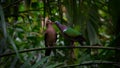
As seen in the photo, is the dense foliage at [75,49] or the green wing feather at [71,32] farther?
the green wing feather at [71,32]

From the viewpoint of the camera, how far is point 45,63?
1682 millimetres

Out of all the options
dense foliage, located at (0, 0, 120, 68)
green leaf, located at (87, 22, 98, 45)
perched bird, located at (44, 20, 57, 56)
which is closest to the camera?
dense foliage, located at (0, 0, 120, 68)

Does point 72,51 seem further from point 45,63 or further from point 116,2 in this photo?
point 116,2

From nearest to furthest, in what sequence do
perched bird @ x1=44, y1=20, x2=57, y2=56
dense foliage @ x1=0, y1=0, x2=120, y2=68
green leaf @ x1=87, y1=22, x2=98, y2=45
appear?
dense foliage @ x1=0, y1=0, x2=120, y2=68, green leaf @ x1=87, y1=22, x2=98, y2=45, perched bird @ x1=44, y1=20, x2=57, y2=56

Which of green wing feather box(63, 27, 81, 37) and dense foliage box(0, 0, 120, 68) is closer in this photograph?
dense foliage box(0, 0, 120, 68)

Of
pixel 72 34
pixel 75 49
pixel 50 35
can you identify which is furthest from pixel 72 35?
pixel 50 35

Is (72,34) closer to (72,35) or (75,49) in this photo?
(72,35)

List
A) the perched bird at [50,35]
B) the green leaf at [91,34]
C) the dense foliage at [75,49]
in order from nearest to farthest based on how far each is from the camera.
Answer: the dense foliage at [75,49]
the green leaf at [91,34]
the perched bird at [50,35]

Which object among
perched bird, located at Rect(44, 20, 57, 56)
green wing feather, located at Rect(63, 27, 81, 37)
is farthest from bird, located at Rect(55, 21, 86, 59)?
perched bird, located at Rect(44, 20, 57, 56)

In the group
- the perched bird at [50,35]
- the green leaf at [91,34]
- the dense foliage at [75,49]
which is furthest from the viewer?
the perched bird at [50,35]

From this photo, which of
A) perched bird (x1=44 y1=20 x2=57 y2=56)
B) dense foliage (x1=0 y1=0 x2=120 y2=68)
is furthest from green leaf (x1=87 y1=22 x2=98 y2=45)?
perched bird (x1=44 y1=20 x2=57 y2=56)

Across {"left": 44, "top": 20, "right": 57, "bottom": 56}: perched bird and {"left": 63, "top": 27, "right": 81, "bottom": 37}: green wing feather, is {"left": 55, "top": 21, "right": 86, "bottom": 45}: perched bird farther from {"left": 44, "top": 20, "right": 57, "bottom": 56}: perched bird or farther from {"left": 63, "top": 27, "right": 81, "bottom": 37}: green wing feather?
{"left": 44, "top": 20, "right": 57, "bottom": 56}: perched bird

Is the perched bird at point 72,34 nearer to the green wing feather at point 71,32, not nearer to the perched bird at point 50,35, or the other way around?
the green wing feather at point 71,32

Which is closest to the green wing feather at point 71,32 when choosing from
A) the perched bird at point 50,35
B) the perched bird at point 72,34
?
the perched bird at point 72,34
